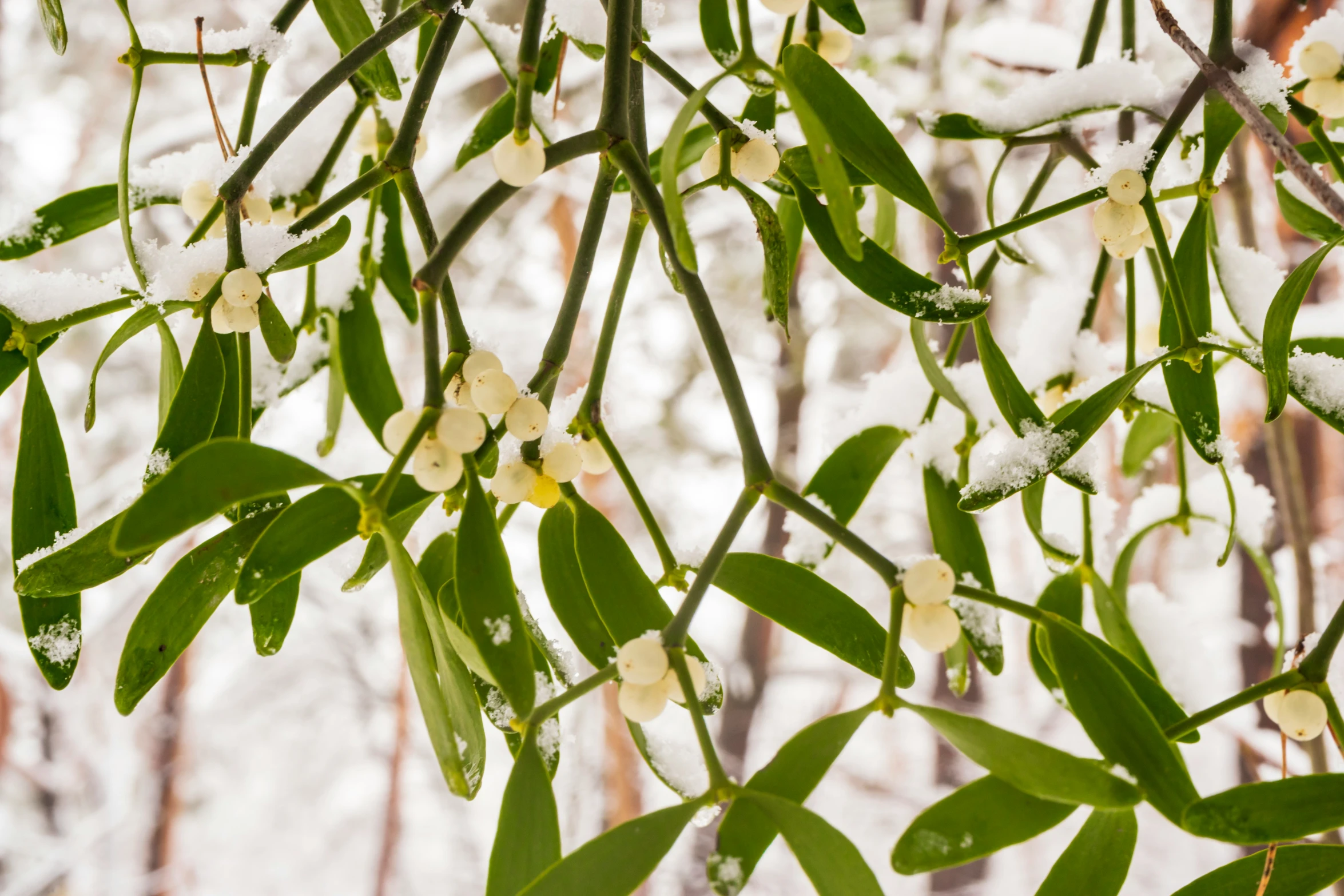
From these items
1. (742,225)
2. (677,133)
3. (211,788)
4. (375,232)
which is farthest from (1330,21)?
(211,788)

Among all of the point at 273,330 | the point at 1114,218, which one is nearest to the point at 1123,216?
the point at 1114,218

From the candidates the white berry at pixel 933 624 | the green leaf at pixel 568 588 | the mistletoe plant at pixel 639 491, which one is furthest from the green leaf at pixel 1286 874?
the green leaf at pixel 568 588

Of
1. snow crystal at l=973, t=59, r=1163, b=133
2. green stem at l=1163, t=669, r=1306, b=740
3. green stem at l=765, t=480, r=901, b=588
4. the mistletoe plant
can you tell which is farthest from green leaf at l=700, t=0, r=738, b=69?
green stem at l=1163, t=669, r=1306, b=740

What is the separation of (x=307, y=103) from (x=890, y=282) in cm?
21

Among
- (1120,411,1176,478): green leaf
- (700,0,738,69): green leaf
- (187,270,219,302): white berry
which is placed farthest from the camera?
(1120,411,1176,478): green leaf

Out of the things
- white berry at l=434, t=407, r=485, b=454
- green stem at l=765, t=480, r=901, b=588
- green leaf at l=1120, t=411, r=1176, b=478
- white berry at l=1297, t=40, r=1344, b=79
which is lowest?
green stem at l=765, t=480, r=901, b=588

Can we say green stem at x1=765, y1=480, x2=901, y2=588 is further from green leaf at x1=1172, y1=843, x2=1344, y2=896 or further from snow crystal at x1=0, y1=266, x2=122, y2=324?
snow crystal at x1=0, y1=266, x2=122, y2=324

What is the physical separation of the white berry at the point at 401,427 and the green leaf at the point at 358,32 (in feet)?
0.62

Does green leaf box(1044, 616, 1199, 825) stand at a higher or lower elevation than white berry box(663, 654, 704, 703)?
lower

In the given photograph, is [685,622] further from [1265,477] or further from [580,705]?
[580,705]

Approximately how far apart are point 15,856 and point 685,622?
337cm

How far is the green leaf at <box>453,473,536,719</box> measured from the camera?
235mm

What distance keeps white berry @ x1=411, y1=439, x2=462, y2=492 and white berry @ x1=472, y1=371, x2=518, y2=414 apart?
0.02m

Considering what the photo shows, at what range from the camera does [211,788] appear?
331cm
